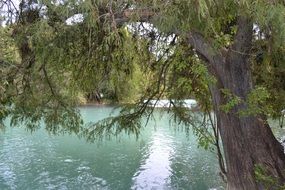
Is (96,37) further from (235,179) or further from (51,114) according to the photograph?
(235,179)

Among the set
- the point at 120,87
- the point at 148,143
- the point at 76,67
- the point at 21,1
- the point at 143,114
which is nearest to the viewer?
the point at 21,1

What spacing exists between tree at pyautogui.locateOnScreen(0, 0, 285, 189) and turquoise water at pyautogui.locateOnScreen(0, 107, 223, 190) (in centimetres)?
300

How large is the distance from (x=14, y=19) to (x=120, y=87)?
7.15 ft

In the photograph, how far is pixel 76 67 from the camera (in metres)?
4.44

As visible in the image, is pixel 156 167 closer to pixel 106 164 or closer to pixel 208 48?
pixel 106 164

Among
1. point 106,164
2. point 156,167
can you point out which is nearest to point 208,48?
point 156,167

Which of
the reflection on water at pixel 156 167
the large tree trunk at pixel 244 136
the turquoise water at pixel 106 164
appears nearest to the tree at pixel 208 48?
the large tree trunk at pixel 244 136

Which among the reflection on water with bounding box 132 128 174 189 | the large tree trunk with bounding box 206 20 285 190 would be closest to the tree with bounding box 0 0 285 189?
the large tree trunk with bounding box 206 20 285 190

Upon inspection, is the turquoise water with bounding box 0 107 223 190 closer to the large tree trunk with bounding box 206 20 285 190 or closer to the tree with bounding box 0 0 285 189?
the tree with bounding box 0 0 285 189

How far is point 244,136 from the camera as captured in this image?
3.58 meters

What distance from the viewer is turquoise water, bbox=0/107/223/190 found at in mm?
9836

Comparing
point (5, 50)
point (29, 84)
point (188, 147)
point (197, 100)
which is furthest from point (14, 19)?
point (188, 147)

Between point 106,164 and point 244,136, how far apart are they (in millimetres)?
9182

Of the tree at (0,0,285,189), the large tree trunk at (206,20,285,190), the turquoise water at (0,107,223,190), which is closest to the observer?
the tree at (0,0,285,189)
